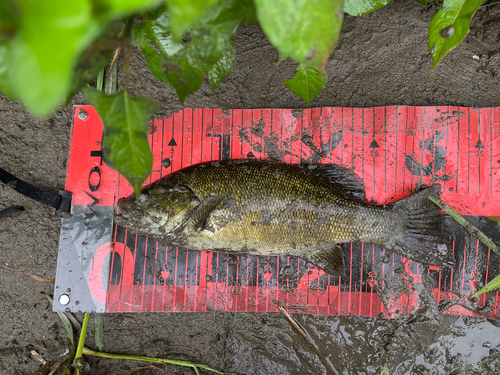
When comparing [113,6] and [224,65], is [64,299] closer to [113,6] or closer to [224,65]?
[224,65]

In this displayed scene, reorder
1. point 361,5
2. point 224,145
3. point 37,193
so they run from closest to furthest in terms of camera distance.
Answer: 1. point 361,5
2. point 37,193
3. point 224,145

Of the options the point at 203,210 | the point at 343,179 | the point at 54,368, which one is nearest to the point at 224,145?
Answer: the point at 203,210

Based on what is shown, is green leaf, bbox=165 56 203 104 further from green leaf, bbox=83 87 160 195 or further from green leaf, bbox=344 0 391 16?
green leaf, bbox=344 0 391 16

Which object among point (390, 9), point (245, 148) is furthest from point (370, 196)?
point (390, 9)

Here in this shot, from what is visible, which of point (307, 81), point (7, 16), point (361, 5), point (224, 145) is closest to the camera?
point (7, 16)

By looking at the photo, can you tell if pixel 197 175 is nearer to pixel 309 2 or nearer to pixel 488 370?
pixel 309 2

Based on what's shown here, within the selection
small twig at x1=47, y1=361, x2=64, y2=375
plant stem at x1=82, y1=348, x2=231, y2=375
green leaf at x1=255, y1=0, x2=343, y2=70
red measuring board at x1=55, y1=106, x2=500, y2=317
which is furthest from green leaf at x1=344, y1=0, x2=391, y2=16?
small twig at x1=47, y1=361, x2=64, y2=375

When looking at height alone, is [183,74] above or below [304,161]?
above
